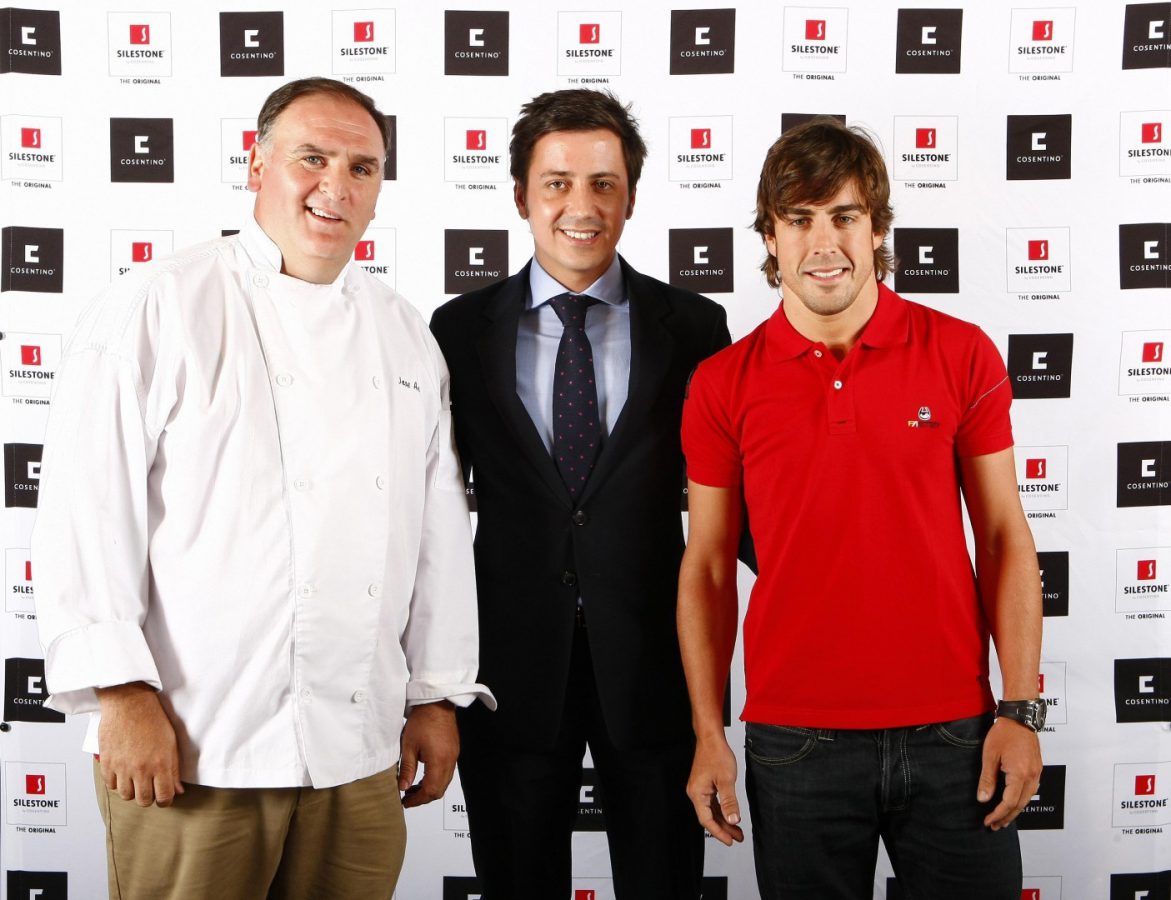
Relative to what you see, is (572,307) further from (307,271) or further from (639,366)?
(307,271)

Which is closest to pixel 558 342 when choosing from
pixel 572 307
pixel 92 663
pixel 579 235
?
pixel 572 307

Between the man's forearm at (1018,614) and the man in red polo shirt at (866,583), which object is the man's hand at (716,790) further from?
the man's forearm at (1018,614)

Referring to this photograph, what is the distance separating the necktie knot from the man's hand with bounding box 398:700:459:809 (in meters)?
0.71

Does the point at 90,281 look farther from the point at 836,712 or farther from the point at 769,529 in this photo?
the point at 836,712

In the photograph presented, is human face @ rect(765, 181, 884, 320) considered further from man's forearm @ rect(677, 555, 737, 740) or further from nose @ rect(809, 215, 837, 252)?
man's forearm @ rect(677, 555, 737, 740)

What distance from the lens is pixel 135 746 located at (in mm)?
1369

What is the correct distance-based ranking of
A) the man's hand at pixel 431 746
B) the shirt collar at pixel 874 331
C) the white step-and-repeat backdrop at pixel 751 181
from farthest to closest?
the white step-and-repeat backdrop at pixel 751 181 < the man's hand at pixel 431 746 < the shirt collar at pixel 874 331

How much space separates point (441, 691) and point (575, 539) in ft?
1.13

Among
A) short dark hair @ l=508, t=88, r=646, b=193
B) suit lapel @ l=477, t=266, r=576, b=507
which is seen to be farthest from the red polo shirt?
short dark hair @ l=508, t=88, r=646, b=193

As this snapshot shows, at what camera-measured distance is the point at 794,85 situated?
2.63 m

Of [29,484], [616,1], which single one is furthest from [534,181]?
[29,484]

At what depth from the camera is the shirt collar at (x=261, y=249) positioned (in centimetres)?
160

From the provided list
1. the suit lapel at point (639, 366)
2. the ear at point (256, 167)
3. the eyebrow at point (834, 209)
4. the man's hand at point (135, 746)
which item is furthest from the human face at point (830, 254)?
the man's hand at point (135, 746)

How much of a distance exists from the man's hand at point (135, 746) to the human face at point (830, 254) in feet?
3.75
